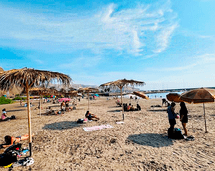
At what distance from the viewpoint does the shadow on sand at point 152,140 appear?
17.0 feet

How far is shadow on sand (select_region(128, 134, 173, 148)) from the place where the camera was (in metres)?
5.19

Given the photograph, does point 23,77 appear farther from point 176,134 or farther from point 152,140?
point 176,134

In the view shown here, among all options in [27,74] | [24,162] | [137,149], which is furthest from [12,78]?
[137,149]

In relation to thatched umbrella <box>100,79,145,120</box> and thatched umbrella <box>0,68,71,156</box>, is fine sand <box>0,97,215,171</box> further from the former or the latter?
thatched umbrella <box>100,79,145,120</box>

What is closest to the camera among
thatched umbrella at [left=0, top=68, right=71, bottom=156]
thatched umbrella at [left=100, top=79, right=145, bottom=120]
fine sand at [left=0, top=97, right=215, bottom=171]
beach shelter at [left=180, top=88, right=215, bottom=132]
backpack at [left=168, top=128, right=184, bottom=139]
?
fine sand at [left=0, top=97, right=215, bottom=171]

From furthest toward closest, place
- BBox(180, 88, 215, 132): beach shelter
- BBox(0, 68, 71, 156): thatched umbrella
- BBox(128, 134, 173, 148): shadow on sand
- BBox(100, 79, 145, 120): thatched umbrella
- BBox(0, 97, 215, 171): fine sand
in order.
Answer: BBox(100, 79, 145, 120): thatched umbrella < BBox(180, 88, 215, 132): beach shelter < BBox(128, 134, 173, 148): shadow on sand < BBox(0, 68, 71, 156): thatched umbrella < BBox(0, 97, 215, 171): fine sand

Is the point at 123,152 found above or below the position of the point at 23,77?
below

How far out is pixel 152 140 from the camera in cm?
561

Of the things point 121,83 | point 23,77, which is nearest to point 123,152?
point 23,77

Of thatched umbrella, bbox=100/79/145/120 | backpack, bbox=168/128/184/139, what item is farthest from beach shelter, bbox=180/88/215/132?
thatched umbrella, bbox=100/79/145/120

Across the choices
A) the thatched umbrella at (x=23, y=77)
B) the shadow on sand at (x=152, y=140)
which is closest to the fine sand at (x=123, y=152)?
the shadow on sand at (x=152, y=140)

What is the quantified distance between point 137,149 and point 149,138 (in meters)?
1.35

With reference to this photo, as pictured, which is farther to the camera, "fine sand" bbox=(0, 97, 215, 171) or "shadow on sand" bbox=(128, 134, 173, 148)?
"shadow on sand" bbox=(128, 134, 173, 148)

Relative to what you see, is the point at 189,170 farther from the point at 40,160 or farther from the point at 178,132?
the point at 40,160
